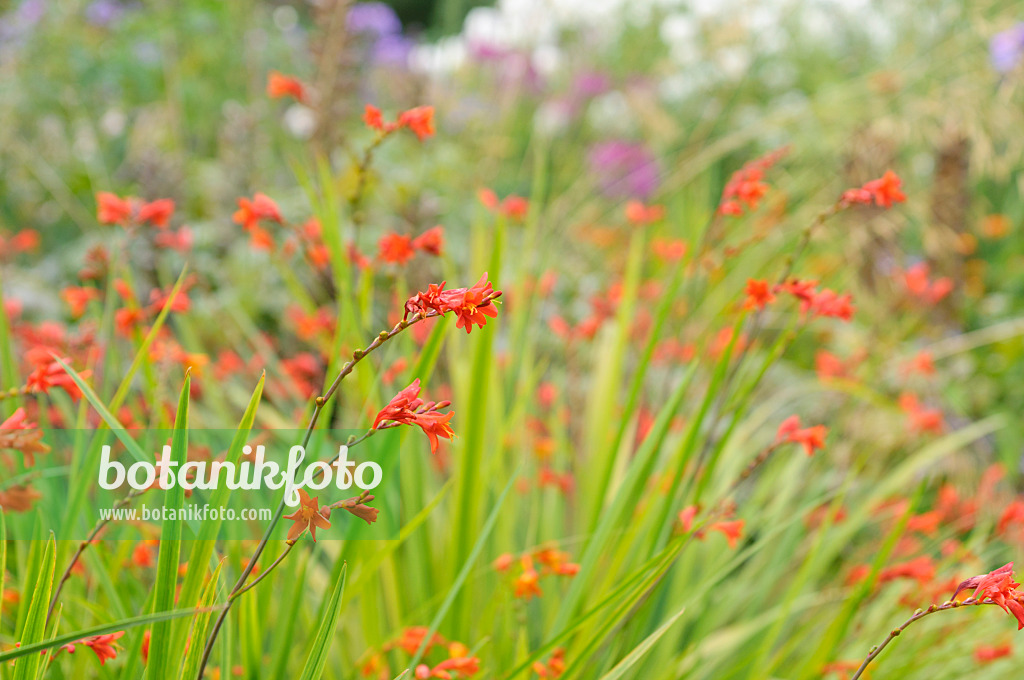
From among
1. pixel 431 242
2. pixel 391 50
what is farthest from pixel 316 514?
pixel 391 50

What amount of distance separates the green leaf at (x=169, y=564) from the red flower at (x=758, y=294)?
2.46 ft

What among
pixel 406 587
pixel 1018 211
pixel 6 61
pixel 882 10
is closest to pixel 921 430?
pixel 406 587

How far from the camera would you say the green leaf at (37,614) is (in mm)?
647

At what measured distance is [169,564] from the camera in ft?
2.15

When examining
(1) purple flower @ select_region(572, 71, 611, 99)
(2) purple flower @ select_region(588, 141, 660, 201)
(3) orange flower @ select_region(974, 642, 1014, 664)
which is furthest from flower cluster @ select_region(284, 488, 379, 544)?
(1) purple flower @ select_region(572, 71, 611, 99)

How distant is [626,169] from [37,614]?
4.86 meters

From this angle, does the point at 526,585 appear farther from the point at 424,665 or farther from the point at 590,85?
the point at 590,85

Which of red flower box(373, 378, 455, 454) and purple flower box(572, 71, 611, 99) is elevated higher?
purple flower box(572, 71, 611, 99)

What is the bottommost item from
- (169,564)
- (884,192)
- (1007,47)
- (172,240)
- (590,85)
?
(169,564)

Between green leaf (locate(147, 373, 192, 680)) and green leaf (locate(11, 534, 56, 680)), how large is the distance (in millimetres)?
94

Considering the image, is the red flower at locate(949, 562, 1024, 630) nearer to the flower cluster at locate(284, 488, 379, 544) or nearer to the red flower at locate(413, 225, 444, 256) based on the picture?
the flower cluster at locate(284, 488, 379, 544)

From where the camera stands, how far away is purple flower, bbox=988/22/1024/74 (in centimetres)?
268

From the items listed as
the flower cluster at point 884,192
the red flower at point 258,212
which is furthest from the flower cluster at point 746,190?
the red flower at point 258,212

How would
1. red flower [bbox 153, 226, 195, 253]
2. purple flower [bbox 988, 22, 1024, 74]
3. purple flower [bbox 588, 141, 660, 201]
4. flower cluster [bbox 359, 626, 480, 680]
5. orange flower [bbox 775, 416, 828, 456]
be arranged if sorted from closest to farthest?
1. flower cluster [bbox 359, 626, 480, 680]
2. orange flower [bbox 775, 416, 828, 456]
3. red flower [bbox 153, 226, 195, 253]
4. purple flower [bbox 988, 22, 1024, 74]
5. purple flower [bbox 588, 141, 660, 201]
